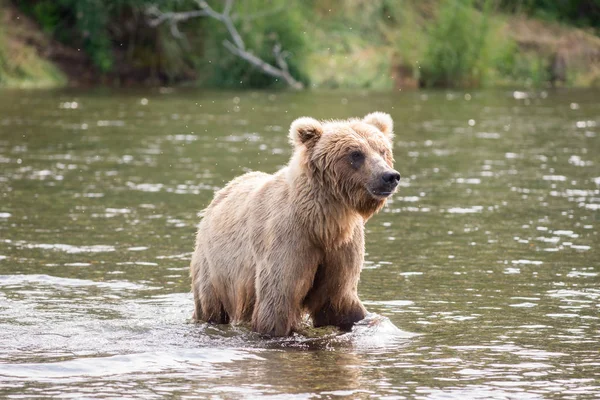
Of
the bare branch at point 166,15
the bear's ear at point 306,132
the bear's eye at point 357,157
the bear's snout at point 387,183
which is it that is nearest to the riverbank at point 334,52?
the bare branch at point 166,15

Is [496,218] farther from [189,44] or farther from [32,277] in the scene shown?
[189,44]

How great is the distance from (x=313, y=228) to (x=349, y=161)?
0.55 meters

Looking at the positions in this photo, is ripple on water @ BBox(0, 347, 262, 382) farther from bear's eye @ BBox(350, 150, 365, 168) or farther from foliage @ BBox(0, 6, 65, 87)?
foliage @ BBox(0, 6, 65, 87)

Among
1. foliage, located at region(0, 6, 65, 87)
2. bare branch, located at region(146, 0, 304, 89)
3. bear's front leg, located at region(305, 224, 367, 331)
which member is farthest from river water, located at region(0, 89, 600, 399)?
bare branch, located at region(146, 0, 304, 89)

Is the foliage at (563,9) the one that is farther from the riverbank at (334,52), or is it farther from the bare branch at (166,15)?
the bare branch at (166,15)

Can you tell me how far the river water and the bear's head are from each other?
115 centimetres

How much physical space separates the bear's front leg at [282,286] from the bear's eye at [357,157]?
71 cm

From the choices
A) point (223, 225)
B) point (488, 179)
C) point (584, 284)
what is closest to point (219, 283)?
point (223, 225)

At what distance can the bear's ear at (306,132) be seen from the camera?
8172 millimetres

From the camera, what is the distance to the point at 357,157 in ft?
26.4

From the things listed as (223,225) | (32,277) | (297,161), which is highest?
(297,161)

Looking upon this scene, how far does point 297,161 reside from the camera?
8219mm

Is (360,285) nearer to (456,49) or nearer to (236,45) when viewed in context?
(236,45)

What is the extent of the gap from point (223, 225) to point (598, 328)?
311cm
